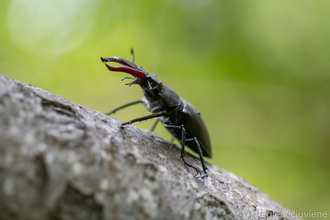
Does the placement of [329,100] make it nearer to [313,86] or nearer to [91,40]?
[313,86]

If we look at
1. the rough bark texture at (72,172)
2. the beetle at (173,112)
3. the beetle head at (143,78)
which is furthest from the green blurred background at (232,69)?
the rough bark texture at (72,172)

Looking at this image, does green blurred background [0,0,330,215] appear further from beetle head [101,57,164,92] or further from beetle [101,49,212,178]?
beetle head [101,57,164,92]

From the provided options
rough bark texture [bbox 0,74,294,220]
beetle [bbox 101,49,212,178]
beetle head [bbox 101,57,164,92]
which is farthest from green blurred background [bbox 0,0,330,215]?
rough bark texture [bbox 0,74,294,220]

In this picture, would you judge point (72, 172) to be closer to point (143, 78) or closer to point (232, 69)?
point (143, 78)

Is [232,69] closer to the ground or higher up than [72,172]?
higher up

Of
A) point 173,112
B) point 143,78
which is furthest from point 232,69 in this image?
point 143,78

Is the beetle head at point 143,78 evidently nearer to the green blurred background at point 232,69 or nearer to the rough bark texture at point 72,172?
the rough bark texture at point 72,172
